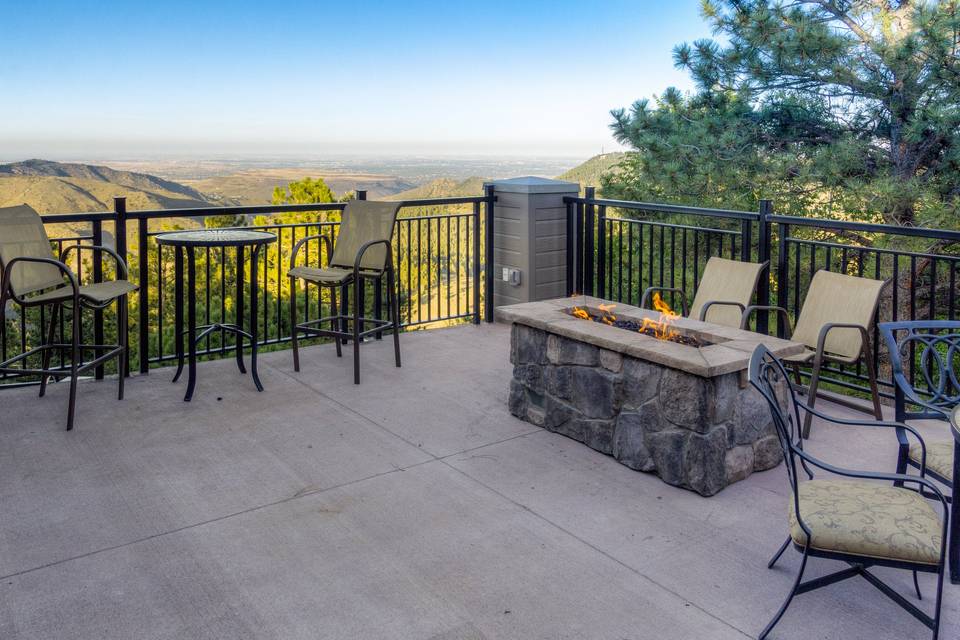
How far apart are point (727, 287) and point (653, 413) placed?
63.5 inches

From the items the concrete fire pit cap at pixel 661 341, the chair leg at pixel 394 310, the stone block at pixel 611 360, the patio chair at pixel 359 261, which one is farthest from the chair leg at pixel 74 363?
the stone block at pixel 611 360

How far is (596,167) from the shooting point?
15.3 meters

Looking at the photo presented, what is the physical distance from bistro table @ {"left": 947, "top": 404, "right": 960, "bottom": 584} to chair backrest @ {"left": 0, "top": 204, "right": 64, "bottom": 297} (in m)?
4.02

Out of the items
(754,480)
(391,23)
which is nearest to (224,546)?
(754,480)

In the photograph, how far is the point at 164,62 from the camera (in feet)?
104

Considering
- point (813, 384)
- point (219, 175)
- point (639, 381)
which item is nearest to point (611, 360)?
point (639, 381)

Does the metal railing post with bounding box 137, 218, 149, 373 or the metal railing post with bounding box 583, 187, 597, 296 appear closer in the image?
the metal railing post with bounding box 137, 218, 149, 373

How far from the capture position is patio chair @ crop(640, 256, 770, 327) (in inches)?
180

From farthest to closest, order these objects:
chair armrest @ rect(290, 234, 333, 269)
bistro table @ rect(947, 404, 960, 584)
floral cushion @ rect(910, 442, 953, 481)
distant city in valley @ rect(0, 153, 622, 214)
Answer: distant city in valley @ rect(0, 153, 622, 214), chair armrest @ rect(290, 234, 333, 269), floral cushion @ rect(910, 442, 953, 481), bistro table @ rect(947, 404, 960, 584)

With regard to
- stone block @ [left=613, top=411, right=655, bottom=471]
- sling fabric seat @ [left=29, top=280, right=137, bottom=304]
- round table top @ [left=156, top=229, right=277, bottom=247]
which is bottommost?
stone block @ [left=613, top=411, right=655, bottom=471]

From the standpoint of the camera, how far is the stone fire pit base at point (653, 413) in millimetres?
3178

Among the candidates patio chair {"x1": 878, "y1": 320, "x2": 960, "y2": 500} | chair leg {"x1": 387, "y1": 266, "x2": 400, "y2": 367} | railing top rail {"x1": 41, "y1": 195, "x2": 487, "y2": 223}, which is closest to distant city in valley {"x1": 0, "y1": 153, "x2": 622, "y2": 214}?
railing top rail {"x1": 41, "y1": 195, "x2": 487, "y2": 223}

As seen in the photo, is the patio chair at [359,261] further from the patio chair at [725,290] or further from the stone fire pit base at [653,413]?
the patio chair at [725,290]

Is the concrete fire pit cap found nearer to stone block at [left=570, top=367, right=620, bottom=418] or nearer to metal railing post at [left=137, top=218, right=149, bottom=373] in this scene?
stone block at [left=570, top=367, right=620, bottom=418]
